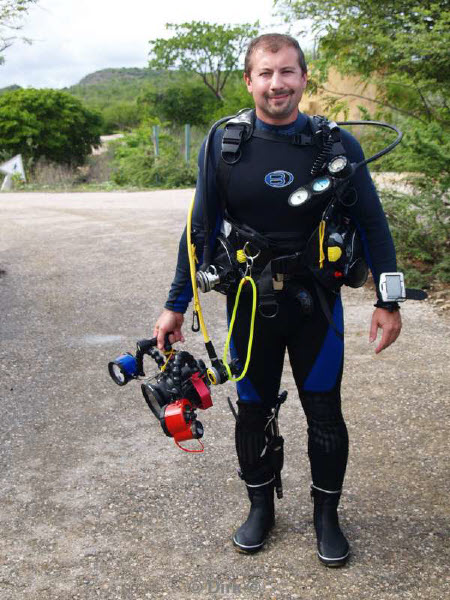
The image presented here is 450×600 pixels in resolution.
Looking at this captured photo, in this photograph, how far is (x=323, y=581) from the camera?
9.57ft

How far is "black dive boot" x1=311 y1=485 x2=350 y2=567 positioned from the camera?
301 cm

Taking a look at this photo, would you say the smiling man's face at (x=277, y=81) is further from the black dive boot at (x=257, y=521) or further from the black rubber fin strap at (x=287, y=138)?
the black dive boot at (x=257, y=521)

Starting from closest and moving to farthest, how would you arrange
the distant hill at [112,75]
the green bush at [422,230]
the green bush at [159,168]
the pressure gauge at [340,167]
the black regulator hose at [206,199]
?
1. the pressure gauge at [340,167]
2. the black regulator hose at [206,199]
3. the green bush at [422,230]
4. the green bush at [159,168]
5. the distant hill at [112,75]

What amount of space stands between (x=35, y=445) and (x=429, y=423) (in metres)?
2.46

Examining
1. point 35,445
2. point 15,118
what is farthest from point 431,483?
point 15,118

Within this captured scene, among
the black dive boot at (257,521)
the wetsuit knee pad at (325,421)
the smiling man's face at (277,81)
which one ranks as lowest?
the black dive boot at (257,521)

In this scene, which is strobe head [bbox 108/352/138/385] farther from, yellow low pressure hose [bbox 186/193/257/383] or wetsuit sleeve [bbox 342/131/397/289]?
wetsuit sleeve [bbox 342/131/397/289]

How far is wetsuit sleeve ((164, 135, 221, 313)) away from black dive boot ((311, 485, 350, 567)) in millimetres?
1038

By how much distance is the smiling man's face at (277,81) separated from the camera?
2.71 m

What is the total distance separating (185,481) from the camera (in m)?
3.81

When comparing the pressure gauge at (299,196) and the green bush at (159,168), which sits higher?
the pressure gauge at (299,196)

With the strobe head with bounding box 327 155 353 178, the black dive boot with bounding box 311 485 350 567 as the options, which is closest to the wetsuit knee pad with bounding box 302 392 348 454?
the black dive boot with bounding box 311 485 350 567

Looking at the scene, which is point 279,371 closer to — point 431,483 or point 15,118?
point 431,483

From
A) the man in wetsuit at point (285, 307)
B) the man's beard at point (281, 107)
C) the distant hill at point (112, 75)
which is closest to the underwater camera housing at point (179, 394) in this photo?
the man in wetsuit at point (285, 307)
